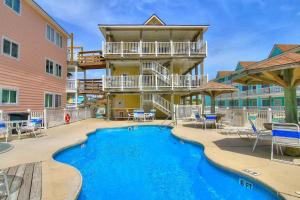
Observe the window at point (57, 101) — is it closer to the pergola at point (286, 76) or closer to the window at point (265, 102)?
the pergola at point (286, 76)

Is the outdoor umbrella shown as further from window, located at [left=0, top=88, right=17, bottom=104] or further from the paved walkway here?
window, located at [left=0, top=88, right=17, bottom=104]

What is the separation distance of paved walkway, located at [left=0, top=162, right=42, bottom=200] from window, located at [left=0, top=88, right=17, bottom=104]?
8.52 meters

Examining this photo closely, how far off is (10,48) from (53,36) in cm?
568

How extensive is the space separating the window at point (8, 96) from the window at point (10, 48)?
2207mm

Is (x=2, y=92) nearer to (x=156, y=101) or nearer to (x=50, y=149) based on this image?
(x=50, y=149)

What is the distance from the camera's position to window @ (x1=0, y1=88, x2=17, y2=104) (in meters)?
11.2

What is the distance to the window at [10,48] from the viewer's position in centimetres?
1149

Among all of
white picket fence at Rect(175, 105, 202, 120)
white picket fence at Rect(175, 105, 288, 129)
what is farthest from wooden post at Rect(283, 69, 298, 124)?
white picket fence at Rect(175, 105, 202, 120)

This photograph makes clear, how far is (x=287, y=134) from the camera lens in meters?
4.94

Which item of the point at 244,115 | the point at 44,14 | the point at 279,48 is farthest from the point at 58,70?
the point at 279,48

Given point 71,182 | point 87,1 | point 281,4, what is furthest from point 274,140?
point 281,4

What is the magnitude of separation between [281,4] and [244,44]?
13099 mm

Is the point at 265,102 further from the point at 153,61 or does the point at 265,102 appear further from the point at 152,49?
the point at 153,61

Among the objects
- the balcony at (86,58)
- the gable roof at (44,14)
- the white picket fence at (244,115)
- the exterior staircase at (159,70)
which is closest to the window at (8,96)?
the gable roof at (44,14)
